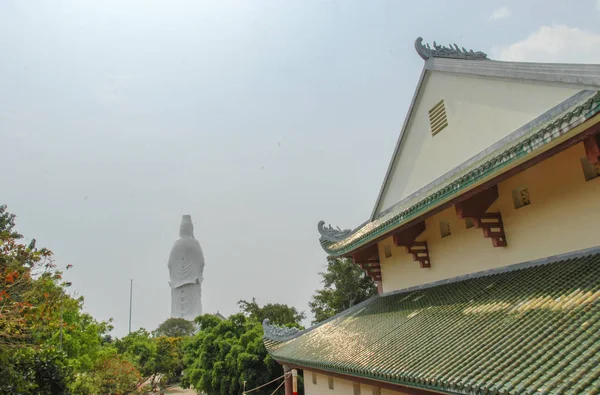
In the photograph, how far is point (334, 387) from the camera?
33.8 feet

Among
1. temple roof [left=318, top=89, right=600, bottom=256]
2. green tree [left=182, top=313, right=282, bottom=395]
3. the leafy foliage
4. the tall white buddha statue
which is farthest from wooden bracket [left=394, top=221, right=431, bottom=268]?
the tall white buddha statue

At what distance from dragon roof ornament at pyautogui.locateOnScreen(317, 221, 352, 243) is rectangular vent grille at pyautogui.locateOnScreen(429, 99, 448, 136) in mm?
4517

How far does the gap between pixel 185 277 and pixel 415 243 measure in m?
51.4

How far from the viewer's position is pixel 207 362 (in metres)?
22.4

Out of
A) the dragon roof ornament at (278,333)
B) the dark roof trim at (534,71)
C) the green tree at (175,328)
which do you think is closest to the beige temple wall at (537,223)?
the dark roof trim at (534,71)

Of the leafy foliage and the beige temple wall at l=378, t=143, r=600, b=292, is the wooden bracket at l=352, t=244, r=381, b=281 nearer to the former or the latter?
the beige temple wall at l=378, t=143, r=600, b=292

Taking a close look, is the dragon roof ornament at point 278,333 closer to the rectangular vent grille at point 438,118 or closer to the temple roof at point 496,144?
the temple roof at point 496,144

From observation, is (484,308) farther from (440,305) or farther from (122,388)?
(122,388)

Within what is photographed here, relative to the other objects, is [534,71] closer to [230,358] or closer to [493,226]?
[493,226]

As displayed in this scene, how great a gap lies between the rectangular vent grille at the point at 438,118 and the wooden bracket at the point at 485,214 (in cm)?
302

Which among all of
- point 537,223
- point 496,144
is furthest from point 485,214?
point 496,144

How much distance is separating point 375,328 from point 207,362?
15828 millimetres

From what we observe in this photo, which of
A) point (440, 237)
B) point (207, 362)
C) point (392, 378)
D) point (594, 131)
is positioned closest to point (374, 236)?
point (440, 237)

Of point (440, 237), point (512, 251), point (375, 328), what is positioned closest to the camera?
point (512, 251)
